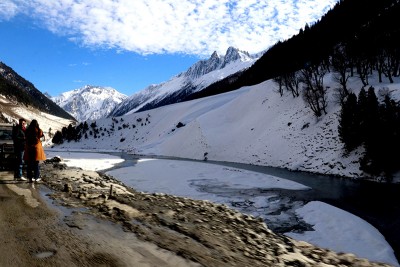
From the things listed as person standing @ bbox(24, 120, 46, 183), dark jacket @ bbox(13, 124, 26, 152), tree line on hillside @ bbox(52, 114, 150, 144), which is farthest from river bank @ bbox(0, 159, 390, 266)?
tree line on hillside @ bbox(52, 114, 150, 144)

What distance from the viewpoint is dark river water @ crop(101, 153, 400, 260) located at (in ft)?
41.1

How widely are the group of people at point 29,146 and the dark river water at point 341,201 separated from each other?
9.14 m

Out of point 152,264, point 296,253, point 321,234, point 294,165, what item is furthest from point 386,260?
point 294,165

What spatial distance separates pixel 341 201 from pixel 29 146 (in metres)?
16.3

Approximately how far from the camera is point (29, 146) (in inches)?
491

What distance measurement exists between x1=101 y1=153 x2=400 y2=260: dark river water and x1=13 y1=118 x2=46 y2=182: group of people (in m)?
9.14

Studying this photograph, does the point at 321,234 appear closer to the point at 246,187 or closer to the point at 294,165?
the point at 246,187

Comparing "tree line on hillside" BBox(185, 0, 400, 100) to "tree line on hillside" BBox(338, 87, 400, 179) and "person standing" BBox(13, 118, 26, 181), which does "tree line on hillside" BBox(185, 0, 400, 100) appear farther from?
"person standing" BBox(13, 118, 26, 181)

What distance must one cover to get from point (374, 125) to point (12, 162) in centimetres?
2714

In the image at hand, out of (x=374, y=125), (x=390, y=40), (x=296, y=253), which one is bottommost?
(x=296, y=253)

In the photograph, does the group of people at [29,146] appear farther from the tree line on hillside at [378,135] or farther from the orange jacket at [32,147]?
the tree line on hillside at [378,135]

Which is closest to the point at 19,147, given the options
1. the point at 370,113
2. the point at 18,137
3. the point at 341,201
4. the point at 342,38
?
the point at 18,137

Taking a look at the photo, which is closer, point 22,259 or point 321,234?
point 22,259

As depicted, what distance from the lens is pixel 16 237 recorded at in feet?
18.7
